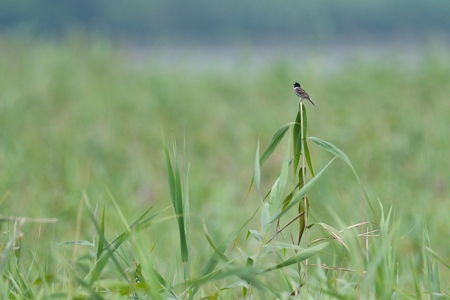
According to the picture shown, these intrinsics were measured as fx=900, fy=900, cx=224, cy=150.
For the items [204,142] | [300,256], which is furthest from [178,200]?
[204,142]

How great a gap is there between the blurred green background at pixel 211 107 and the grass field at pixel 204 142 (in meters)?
0.01

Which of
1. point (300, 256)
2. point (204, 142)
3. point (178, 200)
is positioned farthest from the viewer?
point (204, 142)

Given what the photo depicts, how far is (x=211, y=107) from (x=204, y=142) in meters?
0.64

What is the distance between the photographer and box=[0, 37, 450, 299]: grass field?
145 inches

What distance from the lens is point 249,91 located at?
644 cm

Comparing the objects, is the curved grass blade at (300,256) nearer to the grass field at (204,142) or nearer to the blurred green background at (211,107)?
the grass field at (204,142)

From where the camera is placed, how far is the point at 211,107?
6.09m

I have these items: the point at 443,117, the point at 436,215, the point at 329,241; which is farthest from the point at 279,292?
the point at 443,117

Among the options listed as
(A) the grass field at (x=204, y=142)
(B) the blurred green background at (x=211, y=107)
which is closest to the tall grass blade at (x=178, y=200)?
(A) the grass field at (x=204, y=142)

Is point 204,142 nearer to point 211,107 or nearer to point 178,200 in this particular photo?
point 211,107

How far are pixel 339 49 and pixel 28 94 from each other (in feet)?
12.3

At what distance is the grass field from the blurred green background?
1 centimetres

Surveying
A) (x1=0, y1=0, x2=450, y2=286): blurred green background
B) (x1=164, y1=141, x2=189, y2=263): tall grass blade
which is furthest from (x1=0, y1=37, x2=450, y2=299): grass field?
(x1=164, y1=141, x2=189, y2=263): tall grass blade

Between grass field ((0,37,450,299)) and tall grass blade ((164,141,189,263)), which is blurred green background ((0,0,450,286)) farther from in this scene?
tall grass blade ((164,141,189,263))
